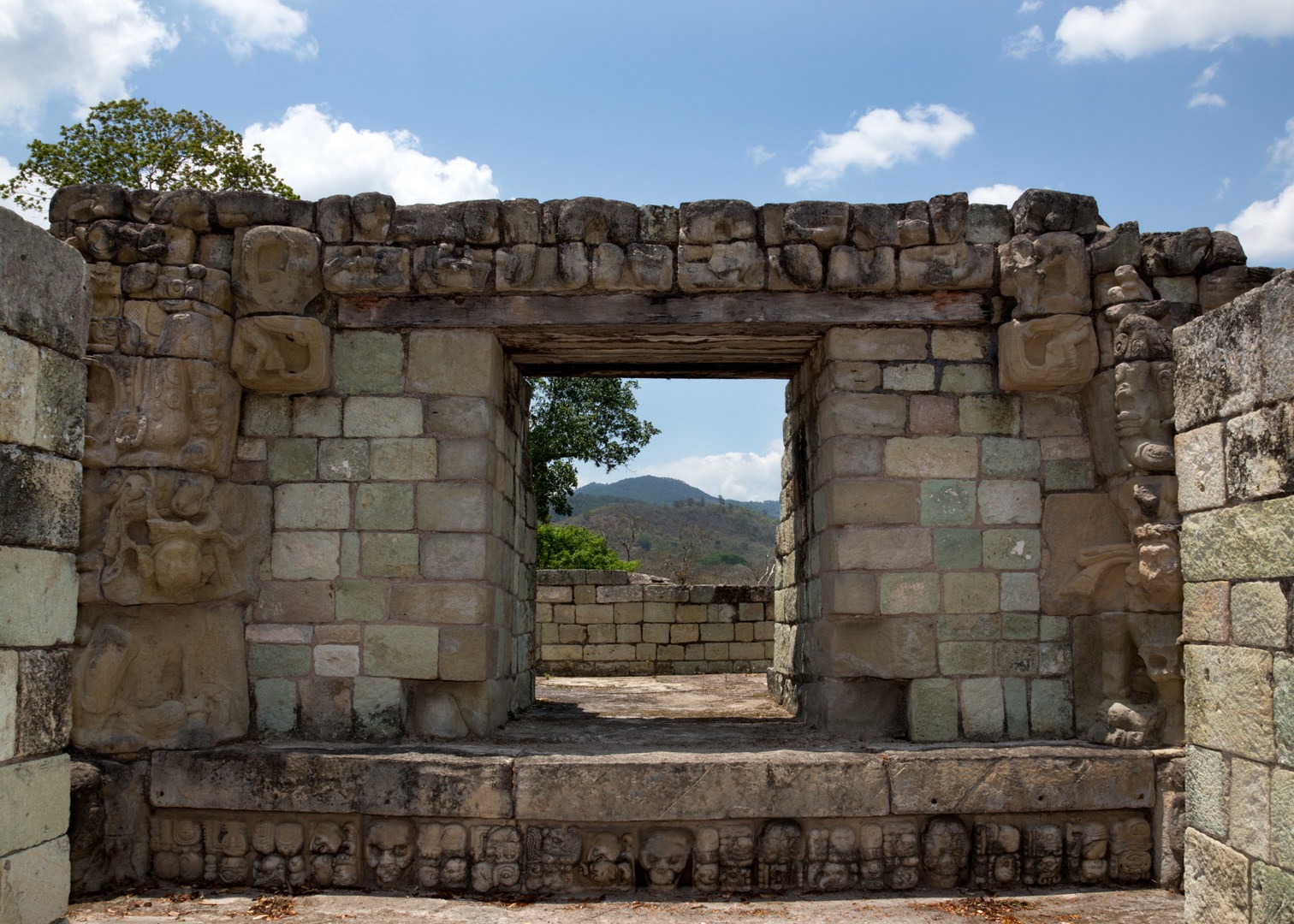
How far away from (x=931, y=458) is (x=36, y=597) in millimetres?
4184

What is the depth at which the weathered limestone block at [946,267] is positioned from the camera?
219 inches

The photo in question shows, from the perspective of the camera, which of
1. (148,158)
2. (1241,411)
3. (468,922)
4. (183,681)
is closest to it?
(1241,411)

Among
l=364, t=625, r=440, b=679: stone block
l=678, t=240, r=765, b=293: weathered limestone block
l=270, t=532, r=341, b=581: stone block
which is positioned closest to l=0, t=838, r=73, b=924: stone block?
l=364, t=625, r=440, b=679: stone block

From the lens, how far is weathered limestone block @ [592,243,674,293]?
5.57 m

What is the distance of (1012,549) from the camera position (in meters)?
5.56

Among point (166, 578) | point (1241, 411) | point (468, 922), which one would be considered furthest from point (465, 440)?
point (1241, 411)

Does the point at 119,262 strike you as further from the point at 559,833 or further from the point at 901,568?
the point at 901,568

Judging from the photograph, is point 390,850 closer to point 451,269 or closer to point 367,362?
point 367,362

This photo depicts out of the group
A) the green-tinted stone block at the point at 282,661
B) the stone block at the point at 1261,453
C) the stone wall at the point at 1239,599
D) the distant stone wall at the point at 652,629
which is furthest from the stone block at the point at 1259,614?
the distant stone wall at the point at 652,629

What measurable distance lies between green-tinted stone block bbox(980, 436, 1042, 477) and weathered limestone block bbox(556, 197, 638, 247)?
218 cm

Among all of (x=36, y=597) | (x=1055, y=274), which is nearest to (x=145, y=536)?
(x=36, y=597)

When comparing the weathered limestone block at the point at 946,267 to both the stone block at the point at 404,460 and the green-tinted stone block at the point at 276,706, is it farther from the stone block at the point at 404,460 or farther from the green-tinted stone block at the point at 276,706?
the green-tinted stone block at the point at 276,706

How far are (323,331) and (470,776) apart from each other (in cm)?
239

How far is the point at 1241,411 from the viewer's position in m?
3.22
